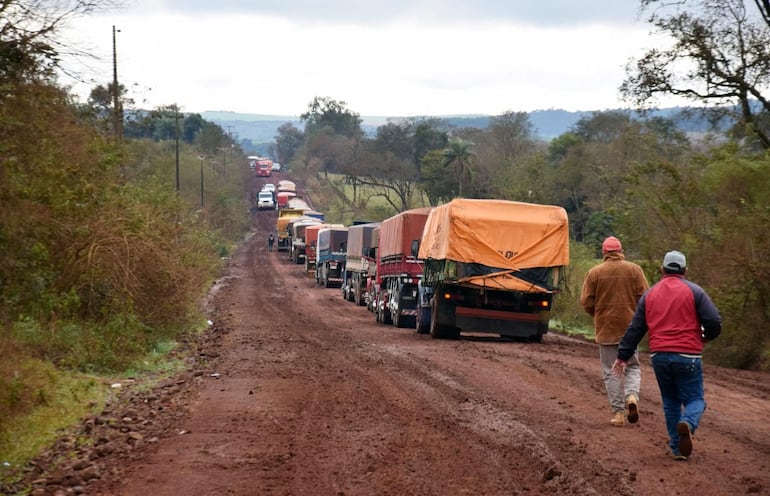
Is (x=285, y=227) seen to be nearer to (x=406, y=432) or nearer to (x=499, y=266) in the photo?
(x=499, y=266)

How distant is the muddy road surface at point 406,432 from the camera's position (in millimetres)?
8414

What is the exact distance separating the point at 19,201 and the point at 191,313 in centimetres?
927

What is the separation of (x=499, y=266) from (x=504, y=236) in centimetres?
67

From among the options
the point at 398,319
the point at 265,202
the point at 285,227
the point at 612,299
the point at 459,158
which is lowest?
the point at 265,202

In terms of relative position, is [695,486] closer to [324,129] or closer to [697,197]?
[697,197]

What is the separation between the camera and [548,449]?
378 inches

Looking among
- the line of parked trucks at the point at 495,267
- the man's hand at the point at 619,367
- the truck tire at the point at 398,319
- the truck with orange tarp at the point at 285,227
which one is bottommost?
the truck with orange tarp at the point at 285,227

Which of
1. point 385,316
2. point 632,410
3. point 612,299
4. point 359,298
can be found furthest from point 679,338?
point 359,298

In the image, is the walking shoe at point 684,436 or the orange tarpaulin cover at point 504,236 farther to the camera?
the orange tarpaulin cover at point 504,236

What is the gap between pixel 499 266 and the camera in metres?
22.6

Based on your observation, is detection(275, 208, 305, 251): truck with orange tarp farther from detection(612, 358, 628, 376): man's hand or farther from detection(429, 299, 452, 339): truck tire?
detection(612, 358, 628, 376): man's hand

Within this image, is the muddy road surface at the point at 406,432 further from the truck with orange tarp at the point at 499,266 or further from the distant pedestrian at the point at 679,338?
the truck with orange tarp at the point at 499,266

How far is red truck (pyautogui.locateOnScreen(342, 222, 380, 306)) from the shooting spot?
36784 millimetres

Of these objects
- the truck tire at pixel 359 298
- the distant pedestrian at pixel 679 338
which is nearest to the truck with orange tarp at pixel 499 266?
the distant pedestrian at pixel 679 338
